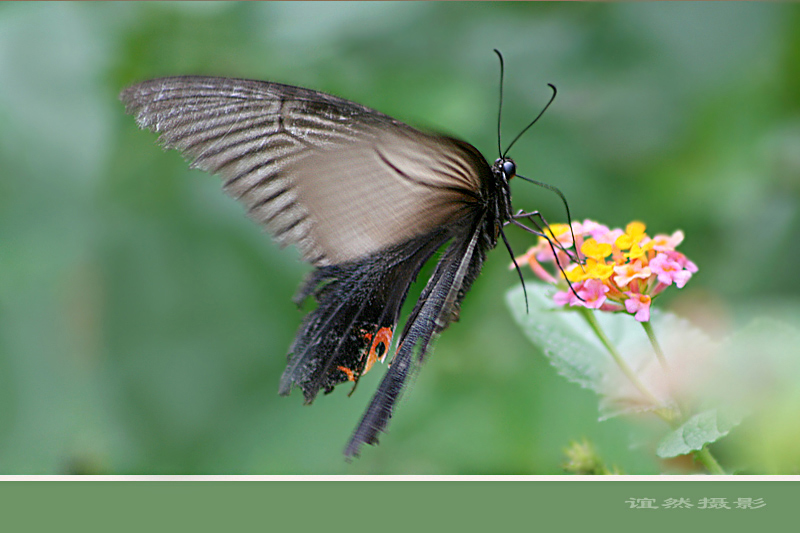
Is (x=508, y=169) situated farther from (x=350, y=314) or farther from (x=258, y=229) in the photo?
(x=258, y=229)

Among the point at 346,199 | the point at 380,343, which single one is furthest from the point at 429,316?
the point at 346,199

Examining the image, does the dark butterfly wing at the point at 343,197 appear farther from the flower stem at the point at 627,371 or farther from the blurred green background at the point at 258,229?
the blurred green background at the point at 258,229

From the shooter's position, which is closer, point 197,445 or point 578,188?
point 197,445

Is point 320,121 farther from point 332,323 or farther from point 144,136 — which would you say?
point 144,136

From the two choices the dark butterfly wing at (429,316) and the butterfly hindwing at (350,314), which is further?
the butterfly hindwing at (350,314)

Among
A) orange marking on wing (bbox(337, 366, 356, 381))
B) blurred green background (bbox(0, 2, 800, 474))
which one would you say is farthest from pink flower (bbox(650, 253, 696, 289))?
blurred green background (bbox(0, 2, 800, 474))

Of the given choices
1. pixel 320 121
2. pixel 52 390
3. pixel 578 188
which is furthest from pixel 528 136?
pixel 52 390

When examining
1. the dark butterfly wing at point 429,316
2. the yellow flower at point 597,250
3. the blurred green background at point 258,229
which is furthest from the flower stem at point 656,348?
the blurred green background at point 258,229

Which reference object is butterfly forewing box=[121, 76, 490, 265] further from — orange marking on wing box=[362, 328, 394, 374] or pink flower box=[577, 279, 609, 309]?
pink flower box=[577, 279, 609, 309]
